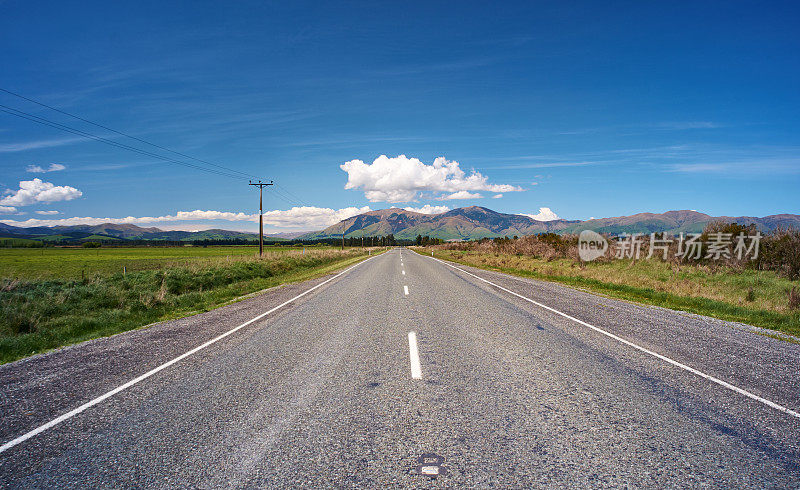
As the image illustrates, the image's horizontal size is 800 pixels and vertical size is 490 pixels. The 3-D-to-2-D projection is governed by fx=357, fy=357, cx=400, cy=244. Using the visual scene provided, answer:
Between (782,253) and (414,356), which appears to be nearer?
(414,356)

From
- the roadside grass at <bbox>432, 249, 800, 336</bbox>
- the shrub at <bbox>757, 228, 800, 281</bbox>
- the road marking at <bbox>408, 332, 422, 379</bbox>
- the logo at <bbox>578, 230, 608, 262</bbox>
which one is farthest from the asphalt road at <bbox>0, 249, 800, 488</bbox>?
the logo at <bbox>578, 230, 608, 262</bbox>

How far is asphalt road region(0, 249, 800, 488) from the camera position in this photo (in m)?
2.99

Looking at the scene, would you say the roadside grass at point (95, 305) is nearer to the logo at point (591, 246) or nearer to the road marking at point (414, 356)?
the road marking at point (414, 356)

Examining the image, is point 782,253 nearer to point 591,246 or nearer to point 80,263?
point 591,246

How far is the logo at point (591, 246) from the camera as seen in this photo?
35.0 metres

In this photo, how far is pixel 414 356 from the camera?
5.89m

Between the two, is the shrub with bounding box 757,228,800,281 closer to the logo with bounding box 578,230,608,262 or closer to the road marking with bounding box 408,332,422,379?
the logo with bounding box 578,230,608,262

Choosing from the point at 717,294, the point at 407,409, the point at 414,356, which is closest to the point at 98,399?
the point at 407,409

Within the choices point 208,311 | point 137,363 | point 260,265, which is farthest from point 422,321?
point 260,265

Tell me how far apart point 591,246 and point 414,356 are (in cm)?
3638

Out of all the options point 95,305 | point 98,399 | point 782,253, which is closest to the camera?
point 98,399

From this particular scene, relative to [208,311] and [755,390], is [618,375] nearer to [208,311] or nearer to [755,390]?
[755,390]

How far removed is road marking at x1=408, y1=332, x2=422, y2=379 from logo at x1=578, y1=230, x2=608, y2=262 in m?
32.9

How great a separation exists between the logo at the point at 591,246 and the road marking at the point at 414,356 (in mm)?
32862
